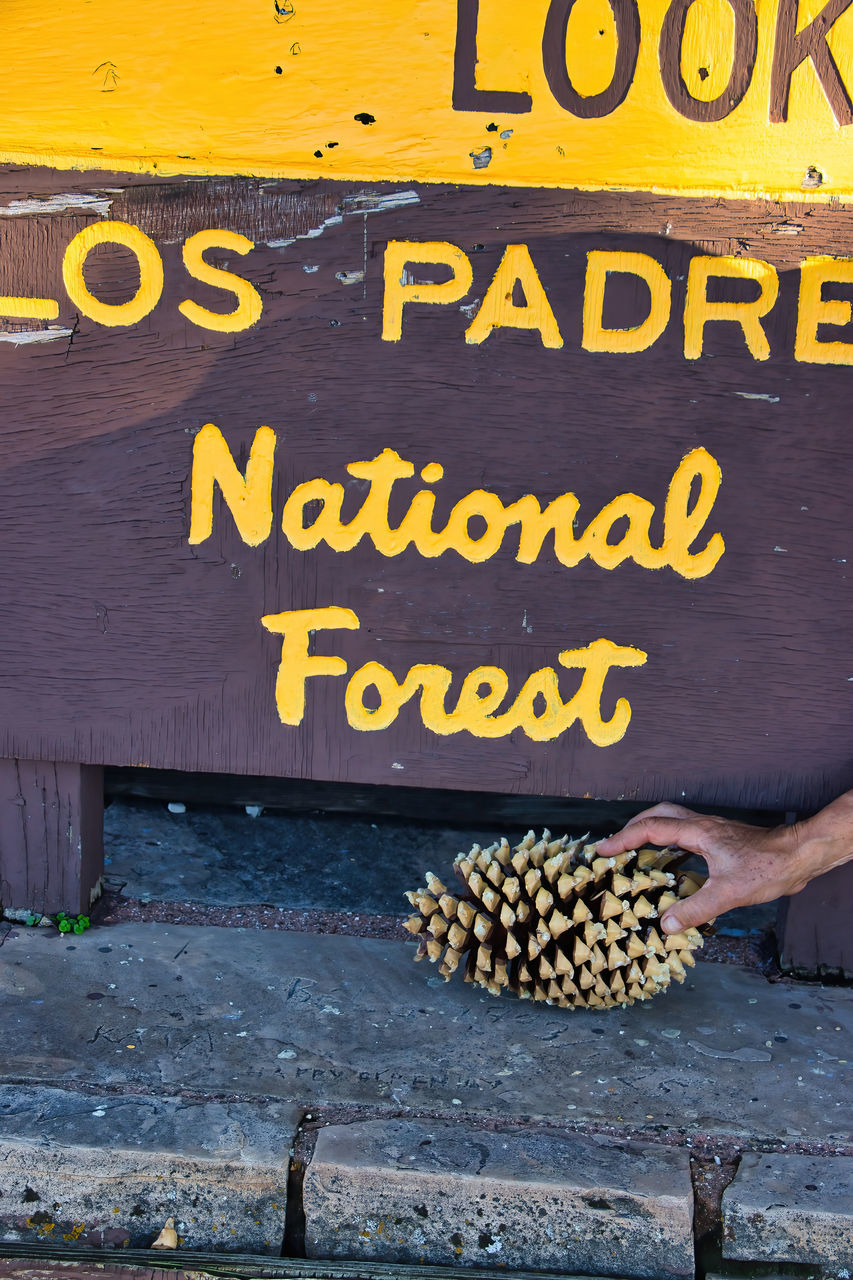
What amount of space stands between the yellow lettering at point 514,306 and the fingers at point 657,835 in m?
1.01

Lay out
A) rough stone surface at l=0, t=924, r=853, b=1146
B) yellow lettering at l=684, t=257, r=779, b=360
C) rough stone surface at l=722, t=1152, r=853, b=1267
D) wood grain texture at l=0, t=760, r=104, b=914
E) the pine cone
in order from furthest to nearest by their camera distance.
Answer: wood grain texture at l=0, t=760, r=104, b=914 < yellow lettering at l=684, t=257, r=779, b=360 < the pine cone < rough stone surface at l=0, t=924, r=853, b=1146 < rough stone surface at l=722, t=1152, r=853, b=1267

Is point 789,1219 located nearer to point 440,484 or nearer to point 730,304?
point 440,484

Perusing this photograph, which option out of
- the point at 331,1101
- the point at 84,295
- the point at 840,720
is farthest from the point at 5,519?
the point at 840,720

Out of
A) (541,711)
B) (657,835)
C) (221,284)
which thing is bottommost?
(657,835)

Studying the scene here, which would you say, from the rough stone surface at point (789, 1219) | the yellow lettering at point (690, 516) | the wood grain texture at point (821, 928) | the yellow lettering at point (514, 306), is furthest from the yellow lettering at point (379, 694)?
the rough stone surface at point (789, 1219)

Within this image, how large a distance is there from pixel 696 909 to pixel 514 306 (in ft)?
4.14

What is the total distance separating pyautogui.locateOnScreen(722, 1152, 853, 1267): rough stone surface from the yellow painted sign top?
5.99 feet

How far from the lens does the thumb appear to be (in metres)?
1.98

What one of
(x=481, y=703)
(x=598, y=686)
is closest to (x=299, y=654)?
(x=481, y=703)

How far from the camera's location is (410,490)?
7.10 ft

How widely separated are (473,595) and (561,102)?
1.00 m

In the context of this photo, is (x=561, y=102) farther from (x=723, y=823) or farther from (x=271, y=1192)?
(x=271, y=1192)

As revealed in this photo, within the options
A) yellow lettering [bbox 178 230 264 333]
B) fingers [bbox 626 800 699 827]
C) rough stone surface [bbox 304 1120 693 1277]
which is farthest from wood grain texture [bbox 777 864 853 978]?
yellow lettering [bbox 178 230 264 333]

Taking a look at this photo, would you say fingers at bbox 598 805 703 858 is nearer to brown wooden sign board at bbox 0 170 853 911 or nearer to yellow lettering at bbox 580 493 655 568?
Answer: brown wooden sign board at bbox 0 170 853 911
